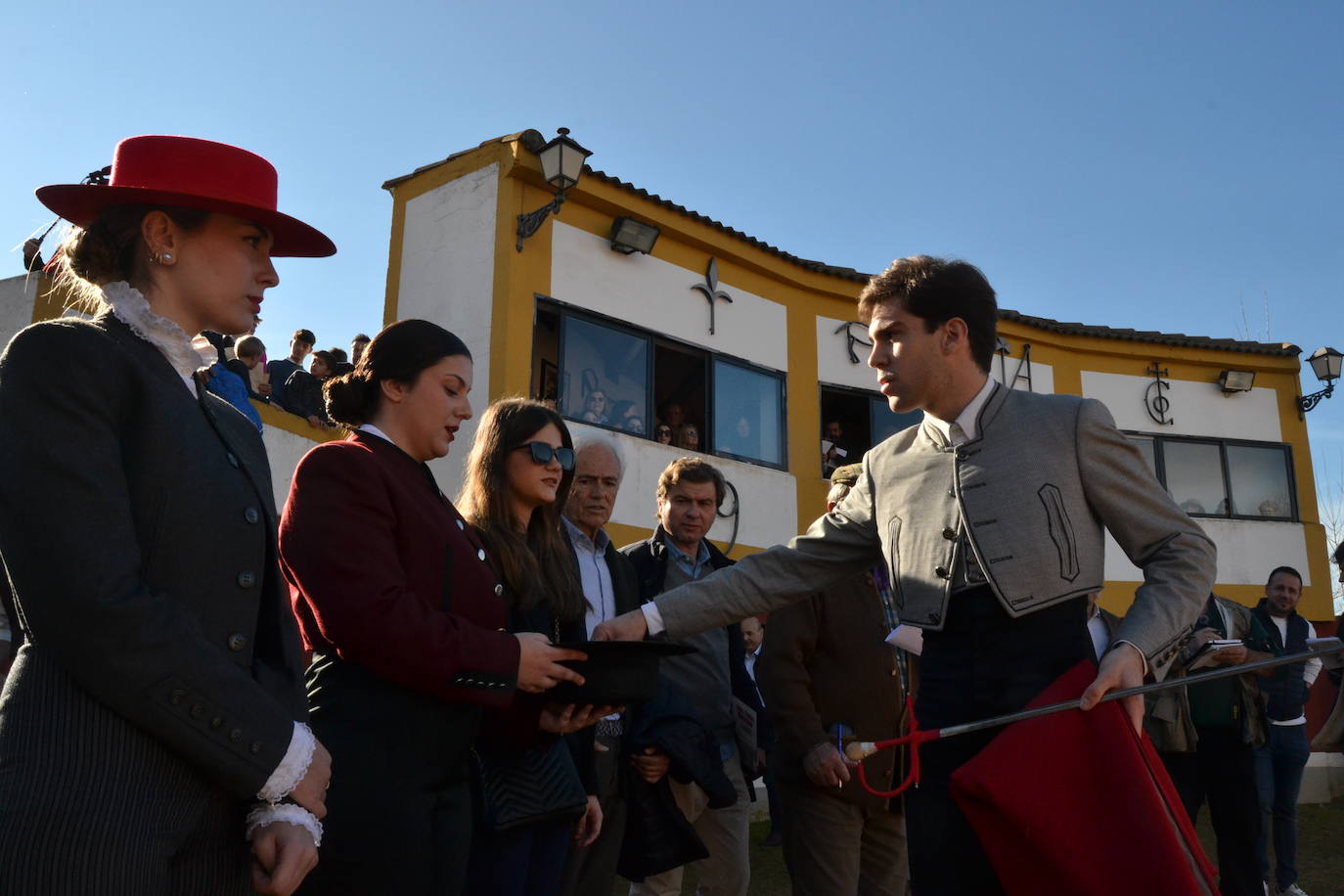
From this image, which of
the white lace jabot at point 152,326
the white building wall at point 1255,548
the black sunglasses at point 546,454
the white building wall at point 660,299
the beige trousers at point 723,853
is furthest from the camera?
the white building wall at point 1255,548

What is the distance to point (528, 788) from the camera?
2764 millimetres

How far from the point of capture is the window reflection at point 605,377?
446 inches

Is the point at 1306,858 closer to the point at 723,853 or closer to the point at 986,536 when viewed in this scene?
the point at 723,853

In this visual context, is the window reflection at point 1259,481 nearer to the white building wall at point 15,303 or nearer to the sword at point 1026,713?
the sword at point 1026,713

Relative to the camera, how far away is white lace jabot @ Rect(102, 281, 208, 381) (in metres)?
1.81

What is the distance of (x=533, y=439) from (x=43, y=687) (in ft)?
6.39

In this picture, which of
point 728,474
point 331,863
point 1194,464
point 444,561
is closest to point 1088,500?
point 444,561

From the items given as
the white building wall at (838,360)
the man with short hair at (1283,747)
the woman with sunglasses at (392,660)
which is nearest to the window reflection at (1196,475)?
the white building wall at (838,360)

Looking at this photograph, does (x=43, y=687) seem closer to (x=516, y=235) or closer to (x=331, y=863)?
(x=331, y=863)

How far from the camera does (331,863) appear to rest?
218 cm

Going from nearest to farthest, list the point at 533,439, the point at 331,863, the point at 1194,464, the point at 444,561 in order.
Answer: the point at 331,863
the point at 444,561
the point at 533,439
the point at 1194,464

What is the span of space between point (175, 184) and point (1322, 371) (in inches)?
723

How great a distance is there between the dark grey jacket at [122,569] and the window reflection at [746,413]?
1094cm

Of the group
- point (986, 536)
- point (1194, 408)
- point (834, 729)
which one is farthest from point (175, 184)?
point (1194, 408)
